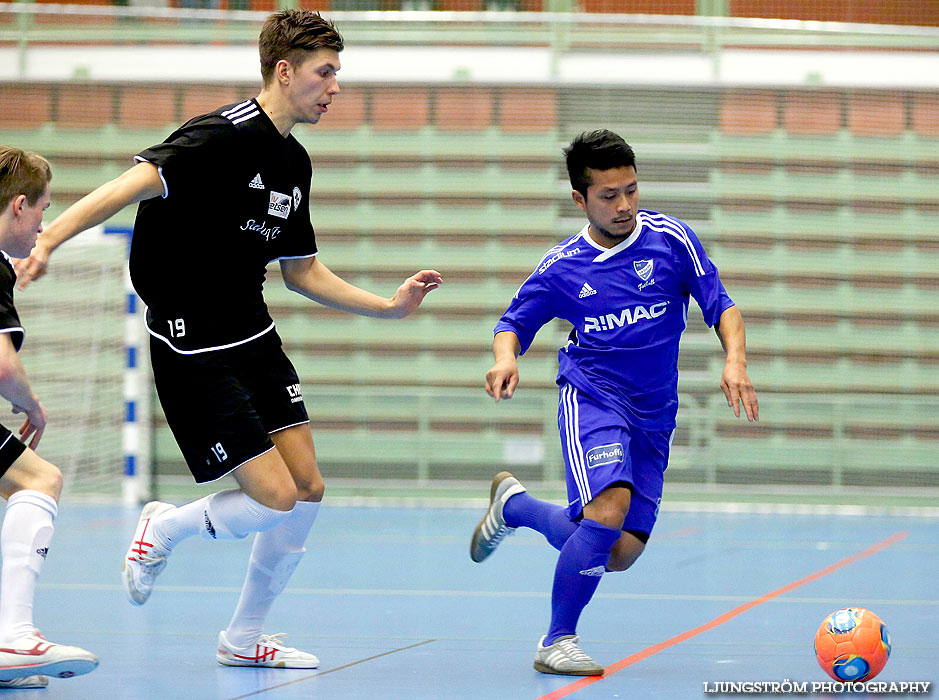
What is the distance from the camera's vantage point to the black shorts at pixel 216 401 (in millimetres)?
3529

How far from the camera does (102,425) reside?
10289 mm

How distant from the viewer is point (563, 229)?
11172mm

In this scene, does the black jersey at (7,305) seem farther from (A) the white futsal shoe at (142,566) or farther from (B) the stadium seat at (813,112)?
(B) the stadium seat at (813,112)

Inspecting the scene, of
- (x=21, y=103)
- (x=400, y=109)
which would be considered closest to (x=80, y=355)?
(x=21, y=103)

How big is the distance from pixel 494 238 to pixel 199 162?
25.7 feet

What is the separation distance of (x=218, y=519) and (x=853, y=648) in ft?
5.99

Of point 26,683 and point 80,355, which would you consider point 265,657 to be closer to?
point 26,683

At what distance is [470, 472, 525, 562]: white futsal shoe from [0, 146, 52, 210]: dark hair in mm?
1861

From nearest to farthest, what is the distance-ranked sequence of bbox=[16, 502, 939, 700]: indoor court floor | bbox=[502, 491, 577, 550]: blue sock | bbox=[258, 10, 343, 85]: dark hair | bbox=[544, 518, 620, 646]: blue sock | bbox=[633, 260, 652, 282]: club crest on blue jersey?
bbox=[16, 502, 939, 700]: indoor court floor → bbox=[258, 10, 343, 85]: dark hair → bbox=[544, 518, 620, 646]: blue sock → bbox=[633, 260, 652, 282]: club crest on blue jersey → bbox=[502, 491, 577, 550]: blue sock

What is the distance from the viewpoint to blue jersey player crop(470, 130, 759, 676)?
3754 millimetres

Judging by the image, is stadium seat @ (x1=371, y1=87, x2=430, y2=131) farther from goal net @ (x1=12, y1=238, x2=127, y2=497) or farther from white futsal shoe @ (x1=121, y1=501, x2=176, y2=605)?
white futsal shoe @ (x1=121, y1=501, x2=176, y2=605)

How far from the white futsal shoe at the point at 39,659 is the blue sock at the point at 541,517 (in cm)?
157

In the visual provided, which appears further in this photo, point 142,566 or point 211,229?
point 142,566

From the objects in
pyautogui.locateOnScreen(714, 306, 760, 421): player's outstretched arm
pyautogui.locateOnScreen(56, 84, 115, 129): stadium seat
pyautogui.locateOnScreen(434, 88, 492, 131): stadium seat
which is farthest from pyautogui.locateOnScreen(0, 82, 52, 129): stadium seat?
pyautogui.locateOnScreen(714, 306, 760, 421): player's outstretched arm
